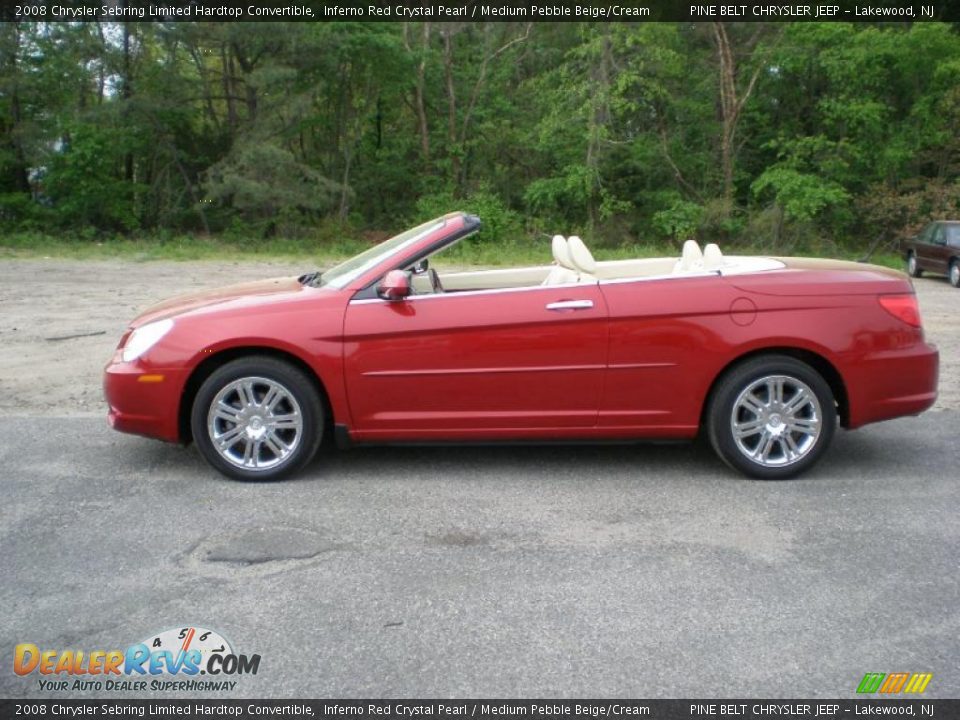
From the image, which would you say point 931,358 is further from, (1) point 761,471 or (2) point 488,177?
(2) point 488,177

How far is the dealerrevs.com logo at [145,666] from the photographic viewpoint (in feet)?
10.2

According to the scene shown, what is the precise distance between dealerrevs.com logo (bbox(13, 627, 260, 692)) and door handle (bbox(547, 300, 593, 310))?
2658 millimetres

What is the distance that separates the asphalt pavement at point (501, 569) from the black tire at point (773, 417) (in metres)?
0.14

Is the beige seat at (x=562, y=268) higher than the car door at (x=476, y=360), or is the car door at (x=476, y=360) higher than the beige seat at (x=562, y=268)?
the beige seat at (x=562, y=268)

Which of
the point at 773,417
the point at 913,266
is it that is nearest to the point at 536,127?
the point at 913,266

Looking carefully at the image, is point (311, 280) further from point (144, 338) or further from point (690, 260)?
point (690, 260)

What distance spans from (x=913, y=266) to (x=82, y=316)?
18657mm

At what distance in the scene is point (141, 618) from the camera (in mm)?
3545

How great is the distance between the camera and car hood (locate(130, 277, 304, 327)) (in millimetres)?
5511

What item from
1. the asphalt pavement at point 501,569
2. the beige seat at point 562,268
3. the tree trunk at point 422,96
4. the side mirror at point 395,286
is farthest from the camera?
the tree trunk at point 422,96

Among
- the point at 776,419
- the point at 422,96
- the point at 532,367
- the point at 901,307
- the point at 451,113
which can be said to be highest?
the point at 422,96

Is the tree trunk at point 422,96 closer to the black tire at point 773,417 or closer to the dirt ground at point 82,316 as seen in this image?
the dirt ground at point 82,316

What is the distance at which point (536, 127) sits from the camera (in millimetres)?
32938

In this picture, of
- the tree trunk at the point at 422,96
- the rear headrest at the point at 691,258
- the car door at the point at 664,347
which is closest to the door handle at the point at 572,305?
the car door at the point at 664,347
